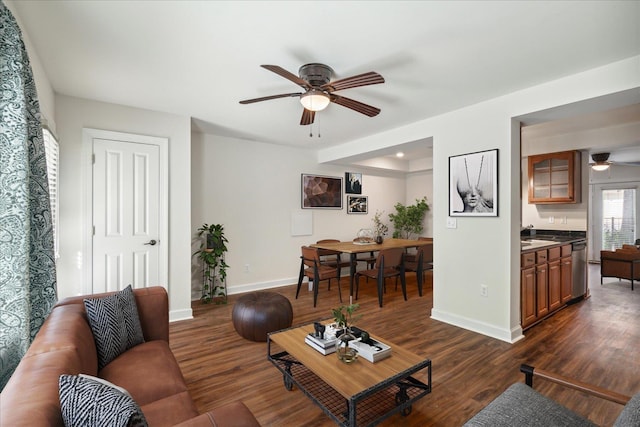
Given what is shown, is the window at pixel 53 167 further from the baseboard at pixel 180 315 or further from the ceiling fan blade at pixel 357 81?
the ceiling fan blade at pixel 357 81

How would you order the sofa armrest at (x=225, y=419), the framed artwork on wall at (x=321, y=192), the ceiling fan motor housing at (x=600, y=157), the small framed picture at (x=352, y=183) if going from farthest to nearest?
the small framed picture at (x=352, y=183), the framed artwork on wall at (x=321, y=192), the ceiling fan motor housing at (x=600, y=157), the sofa armrest at (x=225, y=419)

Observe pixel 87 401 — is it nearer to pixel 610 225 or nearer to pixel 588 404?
pixel 588 404

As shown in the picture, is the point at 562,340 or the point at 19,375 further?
the point at 562,340

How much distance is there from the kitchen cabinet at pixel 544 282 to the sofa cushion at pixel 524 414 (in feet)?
7.28

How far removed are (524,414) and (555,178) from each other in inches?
185

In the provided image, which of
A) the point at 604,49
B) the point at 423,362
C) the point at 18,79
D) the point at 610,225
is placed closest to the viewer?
the point at 18,79

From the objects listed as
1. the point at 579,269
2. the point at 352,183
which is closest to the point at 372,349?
the point at 579,269

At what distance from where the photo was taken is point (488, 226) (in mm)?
3242

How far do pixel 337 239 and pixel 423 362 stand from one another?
4483 millimetres

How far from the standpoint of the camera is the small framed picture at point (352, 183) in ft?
21.2

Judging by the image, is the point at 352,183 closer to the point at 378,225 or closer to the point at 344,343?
the point at 378,225

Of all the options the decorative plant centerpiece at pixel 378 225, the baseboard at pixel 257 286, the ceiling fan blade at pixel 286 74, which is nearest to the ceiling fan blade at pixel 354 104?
the ceiling fan blade at pixel 286 74

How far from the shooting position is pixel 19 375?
3.48 feet

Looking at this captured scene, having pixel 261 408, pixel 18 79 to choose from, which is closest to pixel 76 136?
pixel 18 79
